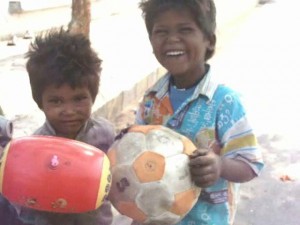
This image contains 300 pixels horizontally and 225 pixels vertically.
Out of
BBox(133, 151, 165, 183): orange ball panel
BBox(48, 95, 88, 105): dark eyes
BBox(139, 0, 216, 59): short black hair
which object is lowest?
BBox(133, 151, 165, 183): orange ball panel

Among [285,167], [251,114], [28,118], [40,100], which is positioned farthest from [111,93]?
[40,100]

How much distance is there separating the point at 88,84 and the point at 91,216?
55 centimetres

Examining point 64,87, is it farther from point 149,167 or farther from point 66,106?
point 149,167

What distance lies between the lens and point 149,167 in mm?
1892

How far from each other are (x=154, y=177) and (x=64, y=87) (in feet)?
1.85

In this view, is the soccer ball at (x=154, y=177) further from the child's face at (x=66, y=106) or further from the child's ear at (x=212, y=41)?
the child's ear at (x=212, y=41)

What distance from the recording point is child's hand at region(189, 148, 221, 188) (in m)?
1.89

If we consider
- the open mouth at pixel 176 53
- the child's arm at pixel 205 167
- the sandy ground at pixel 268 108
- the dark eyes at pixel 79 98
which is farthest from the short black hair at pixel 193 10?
the sandy ground at pixel 268 108

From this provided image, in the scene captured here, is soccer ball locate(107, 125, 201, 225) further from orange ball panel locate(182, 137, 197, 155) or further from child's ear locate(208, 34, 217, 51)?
child's ear locate(208, 34, 217, 51)

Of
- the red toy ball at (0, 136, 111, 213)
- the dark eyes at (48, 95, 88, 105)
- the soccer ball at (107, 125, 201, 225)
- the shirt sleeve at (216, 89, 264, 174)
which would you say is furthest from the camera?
the dark eyes at (48, 95, 88, 105)

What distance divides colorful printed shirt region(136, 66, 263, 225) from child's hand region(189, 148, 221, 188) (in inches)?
7.3

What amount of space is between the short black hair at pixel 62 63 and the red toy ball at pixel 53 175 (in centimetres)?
40

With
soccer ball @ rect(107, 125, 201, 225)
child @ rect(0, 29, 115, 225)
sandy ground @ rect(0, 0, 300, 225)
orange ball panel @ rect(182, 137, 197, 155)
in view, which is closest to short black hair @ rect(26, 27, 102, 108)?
child @ rect(0, 29, 115, 225)

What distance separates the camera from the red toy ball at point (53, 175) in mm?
1761
